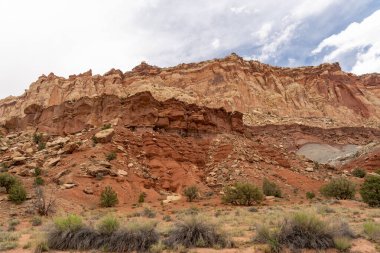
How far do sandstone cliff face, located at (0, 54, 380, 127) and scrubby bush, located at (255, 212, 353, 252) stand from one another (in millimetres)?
58914

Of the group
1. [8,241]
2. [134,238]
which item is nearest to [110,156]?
[8,241]

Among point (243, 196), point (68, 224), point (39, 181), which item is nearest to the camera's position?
point (68, 224)

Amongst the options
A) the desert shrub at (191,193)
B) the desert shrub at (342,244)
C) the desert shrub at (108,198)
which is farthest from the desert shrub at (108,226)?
the desert shrub at (191,193)

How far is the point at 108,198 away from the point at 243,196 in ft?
28.3

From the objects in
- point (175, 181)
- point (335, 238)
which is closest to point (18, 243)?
point (335, 238)

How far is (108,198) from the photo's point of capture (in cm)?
2381

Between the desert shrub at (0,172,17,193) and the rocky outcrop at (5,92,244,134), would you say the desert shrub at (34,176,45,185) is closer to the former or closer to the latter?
the desert shrub at (0,172,17,193)

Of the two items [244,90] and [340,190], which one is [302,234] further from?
[244,90]

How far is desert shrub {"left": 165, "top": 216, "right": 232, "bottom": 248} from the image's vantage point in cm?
1082

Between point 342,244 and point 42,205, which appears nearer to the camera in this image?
point 342,244

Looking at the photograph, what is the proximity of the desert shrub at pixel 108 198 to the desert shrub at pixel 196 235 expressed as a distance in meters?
13.0

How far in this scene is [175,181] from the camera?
3102 cm

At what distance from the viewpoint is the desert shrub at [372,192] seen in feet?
75.4

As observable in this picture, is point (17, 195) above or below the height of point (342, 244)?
above
